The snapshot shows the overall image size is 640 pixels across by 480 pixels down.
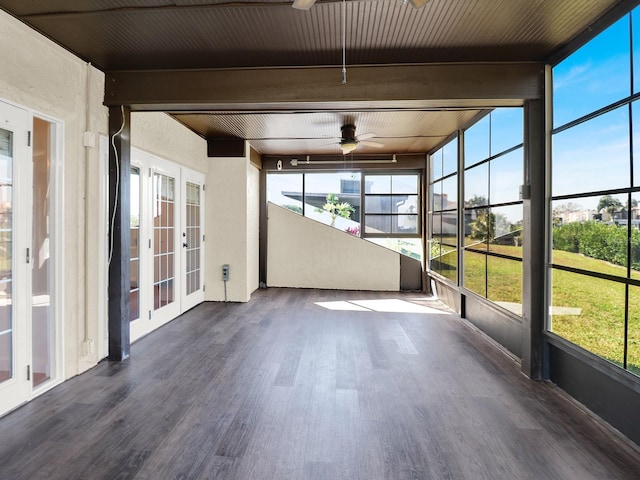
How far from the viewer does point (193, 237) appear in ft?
18.6

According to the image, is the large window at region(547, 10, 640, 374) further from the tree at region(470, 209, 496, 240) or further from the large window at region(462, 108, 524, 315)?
the tree at region(470, 209, 496, 240)

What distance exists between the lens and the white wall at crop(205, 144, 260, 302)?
603 cm

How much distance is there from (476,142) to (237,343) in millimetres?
3894

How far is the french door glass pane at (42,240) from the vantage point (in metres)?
2.96

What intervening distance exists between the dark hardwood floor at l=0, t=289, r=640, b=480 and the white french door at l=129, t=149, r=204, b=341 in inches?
21.6

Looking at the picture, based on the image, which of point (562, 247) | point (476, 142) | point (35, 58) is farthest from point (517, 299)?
point (35, 58)

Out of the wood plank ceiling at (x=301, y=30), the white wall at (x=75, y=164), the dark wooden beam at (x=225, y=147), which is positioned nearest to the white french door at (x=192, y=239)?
the dark wooden beam at (x=225, y=147)

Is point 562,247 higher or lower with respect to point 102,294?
higher

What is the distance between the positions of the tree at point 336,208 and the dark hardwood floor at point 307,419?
396 centimetres

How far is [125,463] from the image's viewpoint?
1985mm

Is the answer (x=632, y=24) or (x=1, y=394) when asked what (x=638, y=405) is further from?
(x=1, y=394)

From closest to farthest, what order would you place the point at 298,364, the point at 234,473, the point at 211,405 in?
1. the point at 234,473
2. the point at 211,405
3. the point at 298,364

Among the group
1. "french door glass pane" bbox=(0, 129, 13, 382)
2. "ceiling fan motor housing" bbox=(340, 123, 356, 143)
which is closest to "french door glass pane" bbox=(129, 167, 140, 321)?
"french door glass pane" bbox=(0, 129, 13, 382)

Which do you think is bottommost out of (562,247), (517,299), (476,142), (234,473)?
(234,473)
